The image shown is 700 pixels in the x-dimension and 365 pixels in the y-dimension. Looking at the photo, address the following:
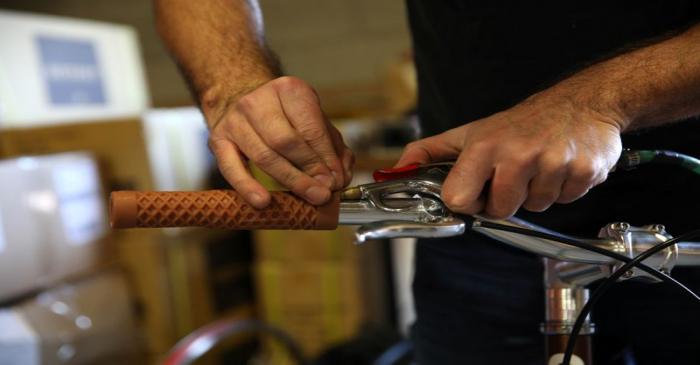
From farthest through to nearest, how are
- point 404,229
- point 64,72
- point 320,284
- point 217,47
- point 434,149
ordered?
1. point 320,284
2. point 64,72
3. point 217,47
4. point 434,149
5. point 404,229

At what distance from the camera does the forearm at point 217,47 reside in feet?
2.51

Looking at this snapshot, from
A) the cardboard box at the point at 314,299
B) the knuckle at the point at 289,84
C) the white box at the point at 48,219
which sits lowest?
the cardboard box at the point at 314,299

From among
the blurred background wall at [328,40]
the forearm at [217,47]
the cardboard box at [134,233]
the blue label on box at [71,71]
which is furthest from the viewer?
the blurred background wall at [328,40]

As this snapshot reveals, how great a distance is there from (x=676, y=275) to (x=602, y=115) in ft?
1.10

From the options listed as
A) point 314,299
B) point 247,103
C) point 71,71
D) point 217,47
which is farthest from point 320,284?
point 247,103

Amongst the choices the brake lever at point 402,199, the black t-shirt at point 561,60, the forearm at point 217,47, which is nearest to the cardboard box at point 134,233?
the forearm at point 217,47

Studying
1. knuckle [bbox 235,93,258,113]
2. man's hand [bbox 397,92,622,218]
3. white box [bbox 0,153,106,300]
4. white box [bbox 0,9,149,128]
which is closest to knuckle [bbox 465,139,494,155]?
man's hand [bbox 397,92,622,218]

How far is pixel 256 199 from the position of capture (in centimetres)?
57

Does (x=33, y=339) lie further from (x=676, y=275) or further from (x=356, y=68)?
(x=356, y=68)

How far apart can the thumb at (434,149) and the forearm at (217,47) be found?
19cm

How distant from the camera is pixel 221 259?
271 cm

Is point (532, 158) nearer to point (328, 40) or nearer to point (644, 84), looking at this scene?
point (644, 84)

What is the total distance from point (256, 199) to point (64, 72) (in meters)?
1.85

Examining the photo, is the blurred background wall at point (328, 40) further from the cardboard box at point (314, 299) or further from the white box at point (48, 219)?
the white box at point (48, 219)
